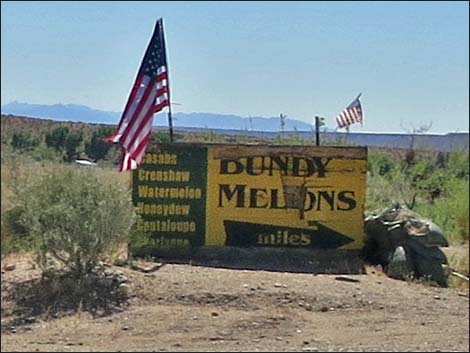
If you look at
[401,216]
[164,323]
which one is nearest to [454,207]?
[401,216]

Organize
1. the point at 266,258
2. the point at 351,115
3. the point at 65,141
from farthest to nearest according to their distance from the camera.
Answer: the point at 351,115 → the point at 266,258 → the point at 65,141

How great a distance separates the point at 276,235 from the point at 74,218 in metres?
3.51

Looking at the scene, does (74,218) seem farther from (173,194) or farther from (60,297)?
(173,194)

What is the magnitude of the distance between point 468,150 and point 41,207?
7.61 m

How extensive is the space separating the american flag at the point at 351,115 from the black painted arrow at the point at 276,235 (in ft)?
17.8

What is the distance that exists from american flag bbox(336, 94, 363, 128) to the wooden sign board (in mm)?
5213

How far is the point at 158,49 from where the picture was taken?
33.8 ft

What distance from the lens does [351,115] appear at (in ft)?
54.1

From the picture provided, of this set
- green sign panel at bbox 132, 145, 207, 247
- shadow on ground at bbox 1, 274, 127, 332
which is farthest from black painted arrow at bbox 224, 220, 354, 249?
shadow on ground at bbox 1, 274, 127, 332

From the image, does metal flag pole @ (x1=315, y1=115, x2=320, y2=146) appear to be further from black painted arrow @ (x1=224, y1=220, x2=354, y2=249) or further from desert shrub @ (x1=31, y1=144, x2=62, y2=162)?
desert shrub @ (x1=31, y1=144, x2=62, y2=162)

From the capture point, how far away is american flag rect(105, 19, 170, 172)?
931cm

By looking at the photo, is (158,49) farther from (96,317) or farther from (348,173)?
(96,317)

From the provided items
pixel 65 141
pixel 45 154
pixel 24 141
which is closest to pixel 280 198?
pixel 65 141

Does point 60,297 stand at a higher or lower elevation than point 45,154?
lower
